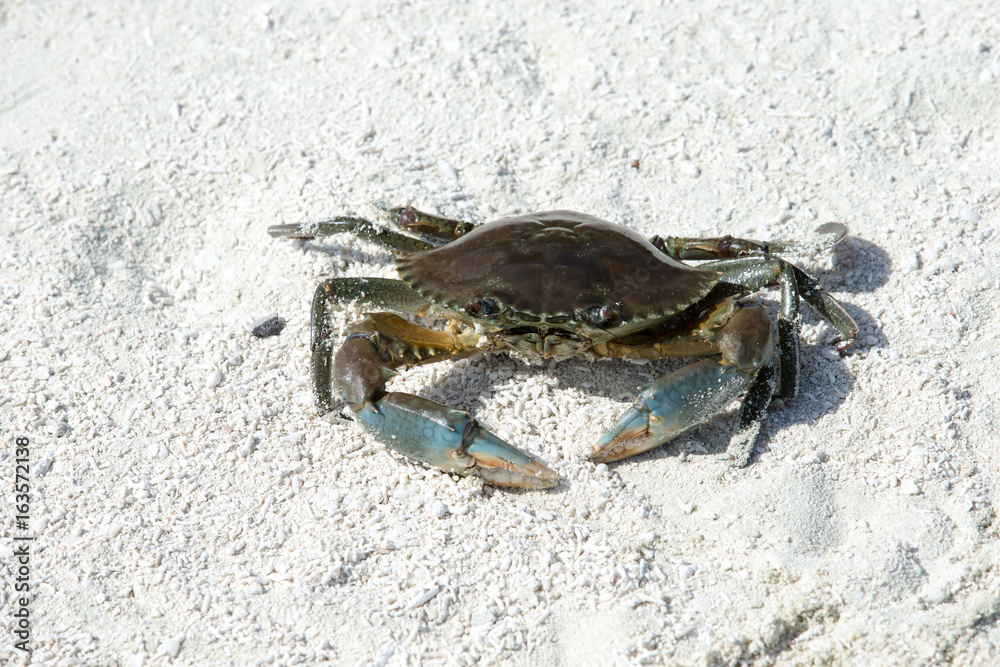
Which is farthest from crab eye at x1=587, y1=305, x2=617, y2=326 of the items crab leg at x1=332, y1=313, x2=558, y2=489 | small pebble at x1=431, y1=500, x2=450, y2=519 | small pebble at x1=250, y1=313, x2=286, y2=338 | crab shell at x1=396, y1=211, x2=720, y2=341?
small pebble at x1=250, y1=313, x2=286, y2=338

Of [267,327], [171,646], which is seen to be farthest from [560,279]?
[171,646]

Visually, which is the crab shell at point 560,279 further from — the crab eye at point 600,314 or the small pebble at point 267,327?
the small pebble at point 267,327

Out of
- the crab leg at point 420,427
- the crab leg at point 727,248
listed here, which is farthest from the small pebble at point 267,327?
the crab leg at point 727,248

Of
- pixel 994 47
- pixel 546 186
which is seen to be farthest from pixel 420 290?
pixel 994 47

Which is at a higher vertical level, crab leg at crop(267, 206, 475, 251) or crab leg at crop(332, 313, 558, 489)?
crab leg at crop(267, 206, 475, 251)

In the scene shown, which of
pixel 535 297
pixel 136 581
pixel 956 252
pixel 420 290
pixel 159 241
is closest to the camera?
pixel 136 581

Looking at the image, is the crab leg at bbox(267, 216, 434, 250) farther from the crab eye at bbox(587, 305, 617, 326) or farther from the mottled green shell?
the crab eye at bbox(587, 305, 617, 326)

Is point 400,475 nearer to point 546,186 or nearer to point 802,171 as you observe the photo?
point 546,186
